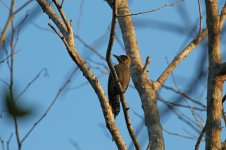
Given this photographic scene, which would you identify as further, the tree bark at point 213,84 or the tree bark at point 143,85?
the tree bark at point 143,85

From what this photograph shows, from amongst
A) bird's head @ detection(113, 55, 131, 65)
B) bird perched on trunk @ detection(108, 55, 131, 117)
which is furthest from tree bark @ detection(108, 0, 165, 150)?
bird's head @ detection(113, 55, 131, 65)

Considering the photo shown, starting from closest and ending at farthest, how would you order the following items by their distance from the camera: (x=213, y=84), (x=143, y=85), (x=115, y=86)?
(x=213, y=84) < (x=143, y=85) < (x=115, y=86)

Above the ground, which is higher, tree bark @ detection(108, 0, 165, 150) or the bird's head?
the bird's head

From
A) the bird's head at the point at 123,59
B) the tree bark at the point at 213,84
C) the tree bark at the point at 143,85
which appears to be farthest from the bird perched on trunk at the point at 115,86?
the tree bark at the point at 213,84

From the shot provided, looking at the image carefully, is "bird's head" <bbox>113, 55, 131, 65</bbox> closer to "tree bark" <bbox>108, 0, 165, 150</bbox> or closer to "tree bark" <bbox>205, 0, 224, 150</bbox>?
"tree bark" <bbox>108, 0, 165, 150</bbox>

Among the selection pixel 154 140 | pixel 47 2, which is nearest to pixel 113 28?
pixel 154 140

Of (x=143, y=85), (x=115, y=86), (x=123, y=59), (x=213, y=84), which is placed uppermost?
(x=123, y=59)

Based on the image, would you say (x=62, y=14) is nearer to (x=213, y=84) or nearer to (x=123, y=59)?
(x=213, y=84)

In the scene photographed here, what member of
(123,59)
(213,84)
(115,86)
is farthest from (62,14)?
(123,59)

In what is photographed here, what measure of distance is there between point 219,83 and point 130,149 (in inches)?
32.1

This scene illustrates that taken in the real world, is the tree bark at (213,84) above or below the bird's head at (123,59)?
below

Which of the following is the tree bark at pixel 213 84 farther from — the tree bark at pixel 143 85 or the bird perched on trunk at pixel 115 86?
the bird perched on trunk at pixel 115 86

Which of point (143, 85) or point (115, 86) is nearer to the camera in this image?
point (143, 85)

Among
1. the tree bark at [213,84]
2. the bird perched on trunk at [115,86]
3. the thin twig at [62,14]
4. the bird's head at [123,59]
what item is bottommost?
the tree bark at [213,84]
